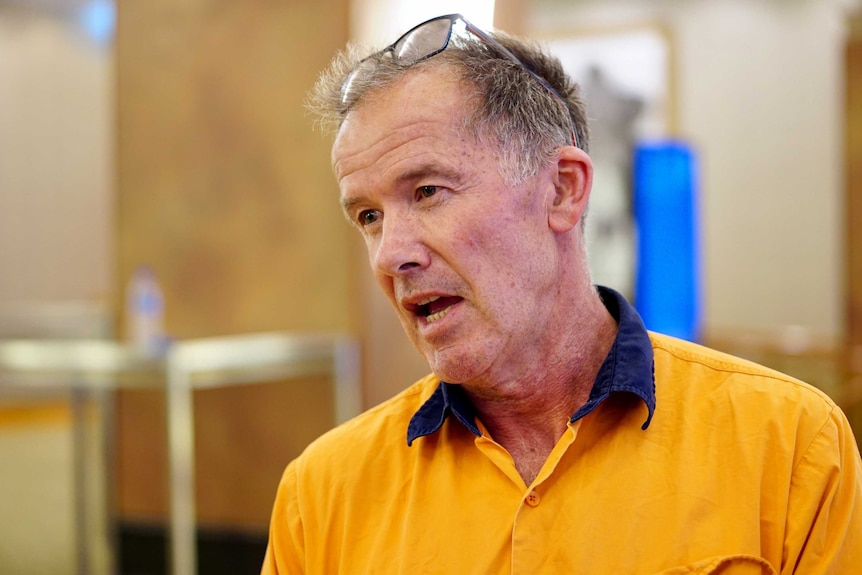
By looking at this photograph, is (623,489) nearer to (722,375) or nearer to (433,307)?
(722,375)

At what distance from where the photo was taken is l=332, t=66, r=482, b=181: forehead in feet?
3.98

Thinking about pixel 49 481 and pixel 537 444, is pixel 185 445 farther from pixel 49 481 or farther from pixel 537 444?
pixel 537 444

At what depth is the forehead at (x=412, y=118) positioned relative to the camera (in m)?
1.21

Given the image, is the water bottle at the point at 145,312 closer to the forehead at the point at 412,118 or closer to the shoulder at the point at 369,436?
the shoulder at the point at 369,436

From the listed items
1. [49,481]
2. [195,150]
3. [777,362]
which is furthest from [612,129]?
[49,481]

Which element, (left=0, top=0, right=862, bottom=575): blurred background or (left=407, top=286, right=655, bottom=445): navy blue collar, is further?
(left=0, top=0, right=862, bottom=575): blurred background

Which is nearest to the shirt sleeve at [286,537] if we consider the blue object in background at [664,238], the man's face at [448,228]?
the man's face at [448,228]

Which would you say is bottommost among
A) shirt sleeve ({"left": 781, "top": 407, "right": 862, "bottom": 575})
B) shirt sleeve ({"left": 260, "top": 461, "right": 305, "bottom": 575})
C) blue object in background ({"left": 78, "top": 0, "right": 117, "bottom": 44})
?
shirt sleeve ({"left": 260, "top": 461, "right": 305, "bottom": 575})

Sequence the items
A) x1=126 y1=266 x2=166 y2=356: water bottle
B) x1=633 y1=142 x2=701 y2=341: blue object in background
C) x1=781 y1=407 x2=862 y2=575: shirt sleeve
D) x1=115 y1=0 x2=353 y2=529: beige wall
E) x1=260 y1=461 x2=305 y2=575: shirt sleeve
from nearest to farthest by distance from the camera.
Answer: x1=781 y1=407 x2=862 y2=575: shirt sleeve, x1=260 y1=461 x2=305 y2=575: shirt sleeve, x1=126 y1=266 x2=166 y2=356: water bottle, x1=115 y1=0 x2=353 y2=529: beige wall, x1=633 y1=142 x2=701 y2=341: blue object in background

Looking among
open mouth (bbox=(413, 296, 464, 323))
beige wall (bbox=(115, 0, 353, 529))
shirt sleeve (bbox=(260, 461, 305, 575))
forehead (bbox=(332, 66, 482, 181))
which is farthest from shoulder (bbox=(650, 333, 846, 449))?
beige wall (bbox=(115, 0, 353, 529))

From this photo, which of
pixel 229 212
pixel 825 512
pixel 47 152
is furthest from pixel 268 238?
pixel 47 152

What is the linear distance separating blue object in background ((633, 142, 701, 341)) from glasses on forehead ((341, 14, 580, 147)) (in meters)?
3.72

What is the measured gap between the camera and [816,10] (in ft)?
20.2

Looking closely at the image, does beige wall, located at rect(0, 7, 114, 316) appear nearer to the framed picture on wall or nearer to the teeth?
the framed picture on wall
